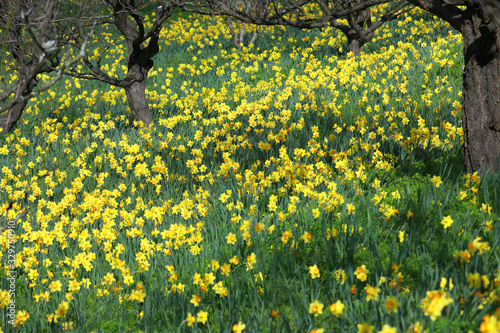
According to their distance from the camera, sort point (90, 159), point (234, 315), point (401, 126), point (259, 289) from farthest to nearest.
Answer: point (90, 159) < point (401, 126) < point (259, 289) < point (234, 315)

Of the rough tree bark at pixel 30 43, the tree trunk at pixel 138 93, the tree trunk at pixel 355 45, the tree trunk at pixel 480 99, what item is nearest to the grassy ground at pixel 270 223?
the tree trunk at pixel 480 99

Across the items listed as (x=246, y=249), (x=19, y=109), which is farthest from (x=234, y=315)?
(x=19, y=109)

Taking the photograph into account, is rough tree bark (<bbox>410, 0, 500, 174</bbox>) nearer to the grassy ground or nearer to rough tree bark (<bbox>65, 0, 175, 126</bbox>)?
the grassy ground

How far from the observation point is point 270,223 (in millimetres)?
3656

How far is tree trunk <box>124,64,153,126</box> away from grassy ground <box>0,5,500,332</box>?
43 centimetres

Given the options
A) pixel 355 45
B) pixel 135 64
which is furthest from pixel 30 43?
pixel 355 45

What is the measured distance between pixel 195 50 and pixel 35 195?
816 centimetres

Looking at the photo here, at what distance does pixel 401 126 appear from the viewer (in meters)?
5.60

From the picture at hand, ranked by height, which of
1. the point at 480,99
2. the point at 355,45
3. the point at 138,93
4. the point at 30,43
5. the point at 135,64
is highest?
the point at 355,45

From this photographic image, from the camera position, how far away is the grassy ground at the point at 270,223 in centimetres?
256

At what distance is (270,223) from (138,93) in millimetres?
4280

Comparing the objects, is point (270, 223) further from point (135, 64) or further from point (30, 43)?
point (135, 64)

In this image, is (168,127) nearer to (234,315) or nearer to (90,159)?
(90,159)

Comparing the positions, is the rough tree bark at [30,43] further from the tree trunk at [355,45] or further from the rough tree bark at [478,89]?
the tree trunk at [355,45]
